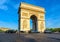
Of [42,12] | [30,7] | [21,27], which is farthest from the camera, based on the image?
[42,12]

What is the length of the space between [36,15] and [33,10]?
5.47 feet

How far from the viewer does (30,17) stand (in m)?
38.5

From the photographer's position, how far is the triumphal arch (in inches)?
1374

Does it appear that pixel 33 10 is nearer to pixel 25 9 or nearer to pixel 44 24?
pixel 25 9

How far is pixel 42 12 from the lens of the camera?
39312 mm

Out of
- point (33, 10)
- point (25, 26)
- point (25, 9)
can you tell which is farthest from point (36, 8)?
point (25, 26)

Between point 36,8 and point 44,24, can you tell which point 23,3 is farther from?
point 44,24

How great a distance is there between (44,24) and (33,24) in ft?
11.4

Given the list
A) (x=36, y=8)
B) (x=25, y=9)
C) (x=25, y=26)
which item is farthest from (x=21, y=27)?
(x=36, y=8)

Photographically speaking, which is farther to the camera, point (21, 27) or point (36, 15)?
point (36, 15)

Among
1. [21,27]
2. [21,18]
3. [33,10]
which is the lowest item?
[21,27]

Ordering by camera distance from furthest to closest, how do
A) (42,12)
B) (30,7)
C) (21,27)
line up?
(42,12) → (30,7) → (21,27)

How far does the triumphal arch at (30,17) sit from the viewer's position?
115 feet

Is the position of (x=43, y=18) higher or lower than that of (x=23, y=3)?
lower
